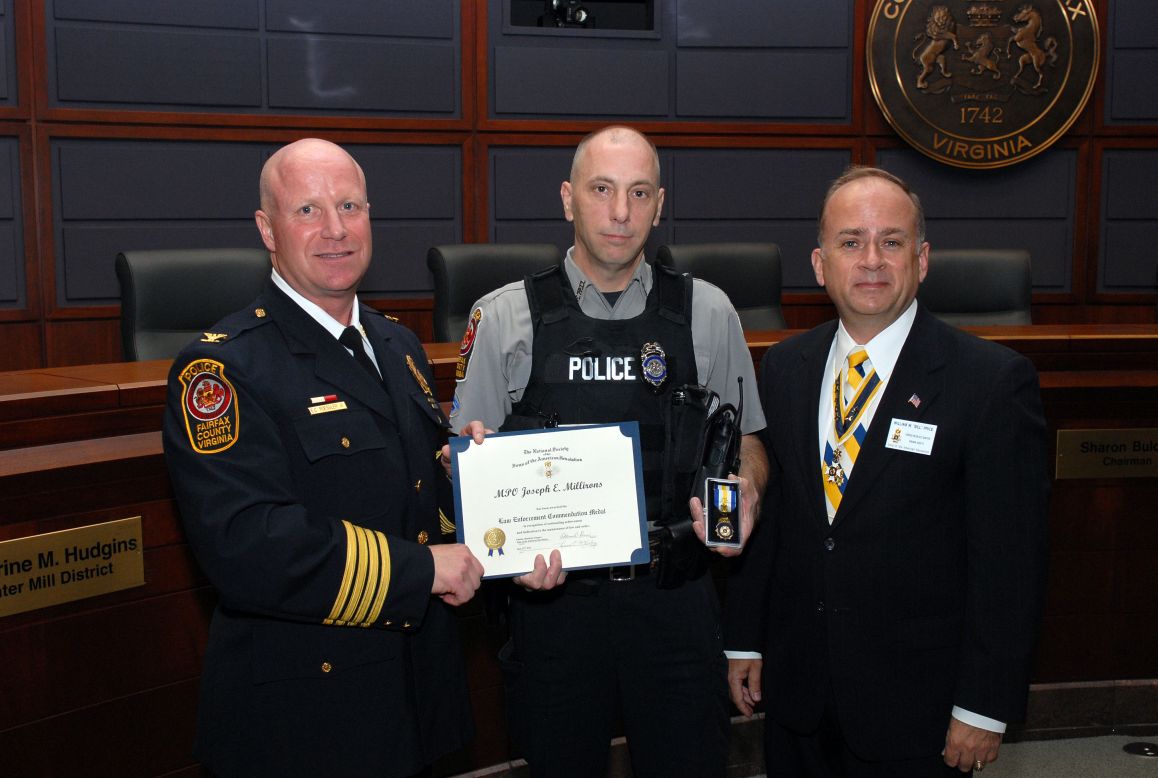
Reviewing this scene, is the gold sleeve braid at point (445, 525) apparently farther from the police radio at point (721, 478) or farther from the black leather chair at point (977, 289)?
the black leather chair at point (977, 289)

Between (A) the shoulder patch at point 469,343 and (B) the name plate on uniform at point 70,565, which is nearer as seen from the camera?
(B) the name plate on uniform at point 70,565

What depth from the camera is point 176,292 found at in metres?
3.35

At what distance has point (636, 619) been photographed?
1.86 meters

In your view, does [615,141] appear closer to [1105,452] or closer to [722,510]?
[722,510]

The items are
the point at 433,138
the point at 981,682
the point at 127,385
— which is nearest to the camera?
the point at 981,682

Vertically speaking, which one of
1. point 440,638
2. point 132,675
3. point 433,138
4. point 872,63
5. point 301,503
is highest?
point 872,63

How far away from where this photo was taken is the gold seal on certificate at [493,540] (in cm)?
165

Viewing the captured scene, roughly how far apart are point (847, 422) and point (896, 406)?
0.32 ft

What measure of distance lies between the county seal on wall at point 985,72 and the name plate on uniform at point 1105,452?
3159 mm

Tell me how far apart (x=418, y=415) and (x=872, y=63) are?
457 centimetres

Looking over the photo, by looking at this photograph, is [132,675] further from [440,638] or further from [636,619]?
[636,619]

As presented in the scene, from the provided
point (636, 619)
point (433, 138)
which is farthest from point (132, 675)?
point (433, 138)

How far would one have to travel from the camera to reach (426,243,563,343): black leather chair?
12.1 feet

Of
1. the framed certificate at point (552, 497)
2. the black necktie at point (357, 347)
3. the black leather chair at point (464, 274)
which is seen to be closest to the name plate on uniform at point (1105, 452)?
the framed certificate at point (552, 497)
